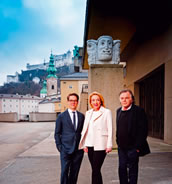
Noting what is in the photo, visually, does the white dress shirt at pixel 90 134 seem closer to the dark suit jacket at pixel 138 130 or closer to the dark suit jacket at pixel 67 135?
the dark suit jacket at pixel 67 135

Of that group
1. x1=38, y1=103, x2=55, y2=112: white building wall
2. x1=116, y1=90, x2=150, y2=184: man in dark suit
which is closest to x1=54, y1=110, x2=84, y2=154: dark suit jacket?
x1=116, y1=90, x2=150, y2=184: man in dark suit

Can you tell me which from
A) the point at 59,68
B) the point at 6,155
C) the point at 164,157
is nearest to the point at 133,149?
the point at 164,157

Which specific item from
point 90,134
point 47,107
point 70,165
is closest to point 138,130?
point 90,134

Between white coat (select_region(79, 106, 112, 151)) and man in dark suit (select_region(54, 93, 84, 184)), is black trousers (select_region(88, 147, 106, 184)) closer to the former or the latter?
white coat (select_region(79, 106, 112, 151))

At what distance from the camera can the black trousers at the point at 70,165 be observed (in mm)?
2732

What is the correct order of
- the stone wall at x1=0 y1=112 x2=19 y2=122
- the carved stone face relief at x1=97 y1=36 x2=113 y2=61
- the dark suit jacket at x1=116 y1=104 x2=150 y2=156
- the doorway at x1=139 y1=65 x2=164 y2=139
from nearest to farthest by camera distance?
1. the dark suit jacket at x1=116 y1=104 x2=150 y2=156
2. the carved stone face relief at x1=97 y1=36 x2=113 y2=61
3. the doorway at x1=139 y1=65 x2=164 y2=139
4. the stone wall at x1=0 y1=112 x2=19 y2=122

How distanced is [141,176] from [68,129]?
1.92 m

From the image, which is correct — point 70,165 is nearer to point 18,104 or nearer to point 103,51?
point 103,51

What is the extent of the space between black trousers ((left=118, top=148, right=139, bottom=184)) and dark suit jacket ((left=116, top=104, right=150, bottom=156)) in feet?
0.32

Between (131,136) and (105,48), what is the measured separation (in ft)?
13.7

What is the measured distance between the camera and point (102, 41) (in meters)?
6.12

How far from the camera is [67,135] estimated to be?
2.73 metres

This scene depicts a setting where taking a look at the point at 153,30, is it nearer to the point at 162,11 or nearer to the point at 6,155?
the point at 162,11

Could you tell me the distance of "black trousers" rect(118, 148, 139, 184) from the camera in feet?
8.12
